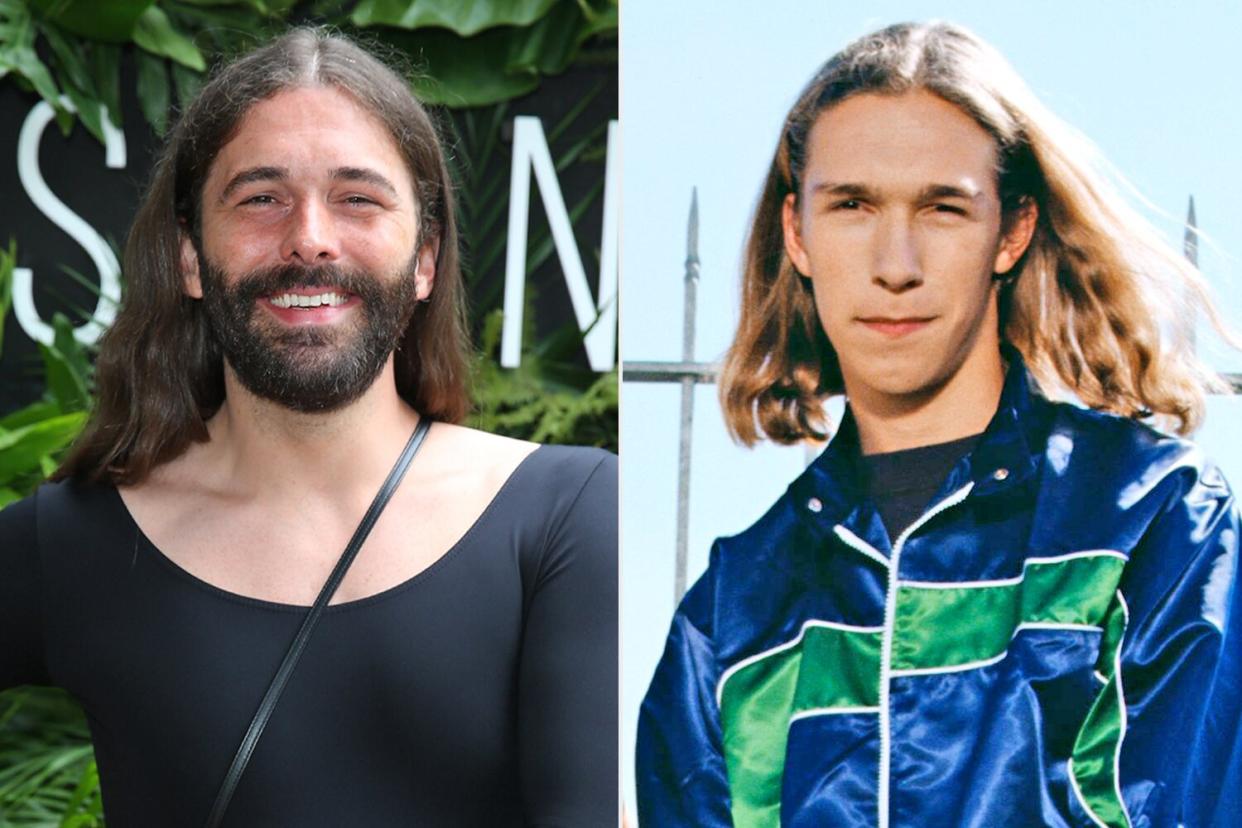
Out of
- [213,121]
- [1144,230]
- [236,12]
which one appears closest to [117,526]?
[213,121]

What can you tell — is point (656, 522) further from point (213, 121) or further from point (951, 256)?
point (213, 121)

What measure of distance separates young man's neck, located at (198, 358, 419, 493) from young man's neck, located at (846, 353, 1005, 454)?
66 cm

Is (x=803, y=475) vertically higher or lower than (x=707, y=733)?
higher

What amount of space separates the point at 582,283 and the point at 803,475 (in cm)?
180

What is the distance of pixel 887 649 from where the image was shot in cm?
102

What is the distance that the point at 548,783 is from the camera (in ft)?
4.61

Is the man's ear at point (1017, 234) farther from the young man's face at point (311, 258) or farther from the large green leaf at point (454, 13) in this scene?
the large green leaf at point (454, 13)

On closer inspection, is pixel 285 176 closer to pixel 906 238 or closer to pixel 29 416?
pixel 906 238

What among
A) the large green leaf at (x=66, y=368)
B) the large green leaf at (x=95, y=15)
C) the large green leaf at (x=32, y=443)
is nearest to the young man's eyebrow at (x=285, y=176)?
the large green leaf at (x=32, y=443)

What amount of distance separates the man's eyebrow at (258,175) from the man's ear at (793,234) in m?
0.64

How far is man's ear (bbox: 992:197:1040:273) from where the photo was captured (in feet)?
3.40

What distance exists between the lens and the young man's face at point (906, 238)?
1.04 m

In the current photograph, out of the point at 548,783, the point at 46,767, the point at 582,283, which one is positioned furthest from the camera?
the point at 582,283

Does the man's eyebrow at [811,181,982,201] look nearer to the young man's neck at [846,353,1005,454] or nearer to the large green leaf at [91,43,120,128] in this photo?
the young man's neck at [846,353,1005,454]
